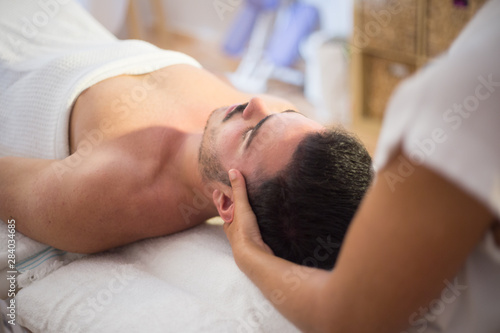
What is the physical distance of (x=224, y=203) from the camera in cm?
116

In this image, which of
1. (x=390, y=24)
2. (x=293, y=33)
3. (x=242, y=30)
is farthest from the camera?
(x=242, y=30)

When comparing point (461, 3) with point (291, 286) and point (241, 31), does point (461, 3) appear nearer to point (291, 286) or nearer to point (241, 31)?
point (241, 31)

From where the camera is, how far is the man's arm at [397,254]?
2.12ft

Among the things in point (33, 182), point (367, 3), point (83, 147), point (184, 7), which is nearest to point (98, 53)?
point (83, 147)

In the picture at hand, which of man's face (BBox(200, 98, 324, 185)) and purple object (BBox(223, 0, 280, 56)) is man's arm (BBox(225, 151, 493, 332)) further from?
purple object (BBox(223, 0, 280, 56))

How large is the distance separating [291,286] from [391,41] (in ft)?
6.46

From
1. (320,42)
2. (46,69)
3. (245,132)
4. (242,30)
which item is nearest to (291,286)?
(245,132)

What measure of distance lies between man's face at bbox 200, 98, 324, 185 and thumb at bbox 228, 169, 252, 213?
0.06ft

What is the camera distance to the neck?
1246mm

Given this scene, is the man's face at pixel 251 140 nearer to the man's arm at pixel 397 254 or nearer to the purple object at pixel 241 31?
the man's arm at pixel 397 254

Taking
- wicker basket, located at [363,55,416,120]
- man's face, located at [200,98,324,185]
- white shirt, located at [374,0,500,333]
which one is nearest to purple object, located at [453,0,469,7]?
wicker basket, located at [363,55,416,120]

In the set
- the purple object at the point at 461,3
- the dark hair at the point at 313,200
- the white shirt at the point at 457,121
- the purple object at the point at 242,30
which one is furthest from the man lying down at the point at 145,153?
the purple object at the point at 242,30

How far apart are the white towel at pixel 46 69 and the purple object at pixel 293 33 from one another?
1.69m

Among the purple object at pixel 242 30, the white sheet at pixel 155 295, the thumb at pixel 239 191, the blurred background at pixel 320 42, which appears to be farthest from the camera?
the purple object at pixel 242 30
